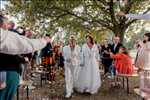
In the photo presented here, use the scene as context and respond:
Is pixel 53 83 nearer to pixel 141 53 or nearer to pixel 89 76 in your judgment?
pixel 89 76

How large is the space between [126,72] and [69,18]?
41.9 feet

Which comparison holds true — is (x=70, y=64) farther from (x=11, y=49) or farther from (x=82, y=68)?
(x=11, y=49)

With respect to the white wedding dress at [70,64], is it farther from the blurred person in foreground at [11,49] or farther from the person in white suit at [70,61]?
the blurred person in foreground at [11,49]

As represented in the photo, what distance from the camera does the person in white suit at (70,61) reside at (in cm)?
1343

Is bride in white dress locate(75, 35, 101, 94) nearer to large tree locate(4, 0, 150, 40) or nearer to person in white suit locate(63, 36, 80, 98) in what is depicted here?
person in white suit locate(63, 36, 80, 98)

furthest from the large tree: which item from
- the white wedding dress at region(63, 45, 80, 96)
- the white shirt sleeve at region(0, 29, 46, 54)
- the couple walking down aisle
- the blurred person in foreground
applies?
the white shirt sleeve at region(0, 29, 46, 54)

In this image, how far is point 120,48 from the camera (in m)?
14.9

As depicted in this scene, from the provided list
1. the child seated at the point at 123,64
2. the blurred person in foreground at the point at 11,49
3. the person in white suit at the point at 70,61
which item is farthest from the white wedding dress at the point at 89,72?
the blurred person in foreground at the point at 11,49

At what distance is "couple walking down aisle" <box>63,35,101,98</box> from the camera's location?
44.5 ft

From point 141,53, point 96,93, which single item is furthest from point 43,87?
point 141,53

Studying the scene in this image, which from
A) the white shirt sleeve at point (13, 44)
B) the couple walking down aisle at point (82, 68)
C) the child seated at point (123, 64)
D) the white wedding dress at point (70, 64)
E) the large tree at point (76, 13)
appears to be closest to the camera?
the white shirt sleeve at point (13, 44)

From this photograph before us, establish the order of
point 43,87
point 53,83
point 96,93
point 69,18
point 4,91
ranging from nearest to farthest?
point 4,91
point 96,93
point 43,87
point 53,83
point 69,18

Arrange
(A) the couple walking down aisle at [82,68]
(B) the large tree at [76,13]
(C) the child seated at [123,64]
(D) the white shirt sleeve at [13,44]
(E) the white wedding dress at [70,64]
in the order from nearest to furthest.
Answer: (D) the white shirt sleeve at [13,44] < (E) the white wedding dress at [70,64] < (A) the couple walking down aisle at [82,68] < (C) the child seated at [123,64] < (B) the large tree at [76,13]

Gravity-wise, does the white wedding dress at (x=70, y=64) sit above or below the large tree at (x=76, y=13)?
below
